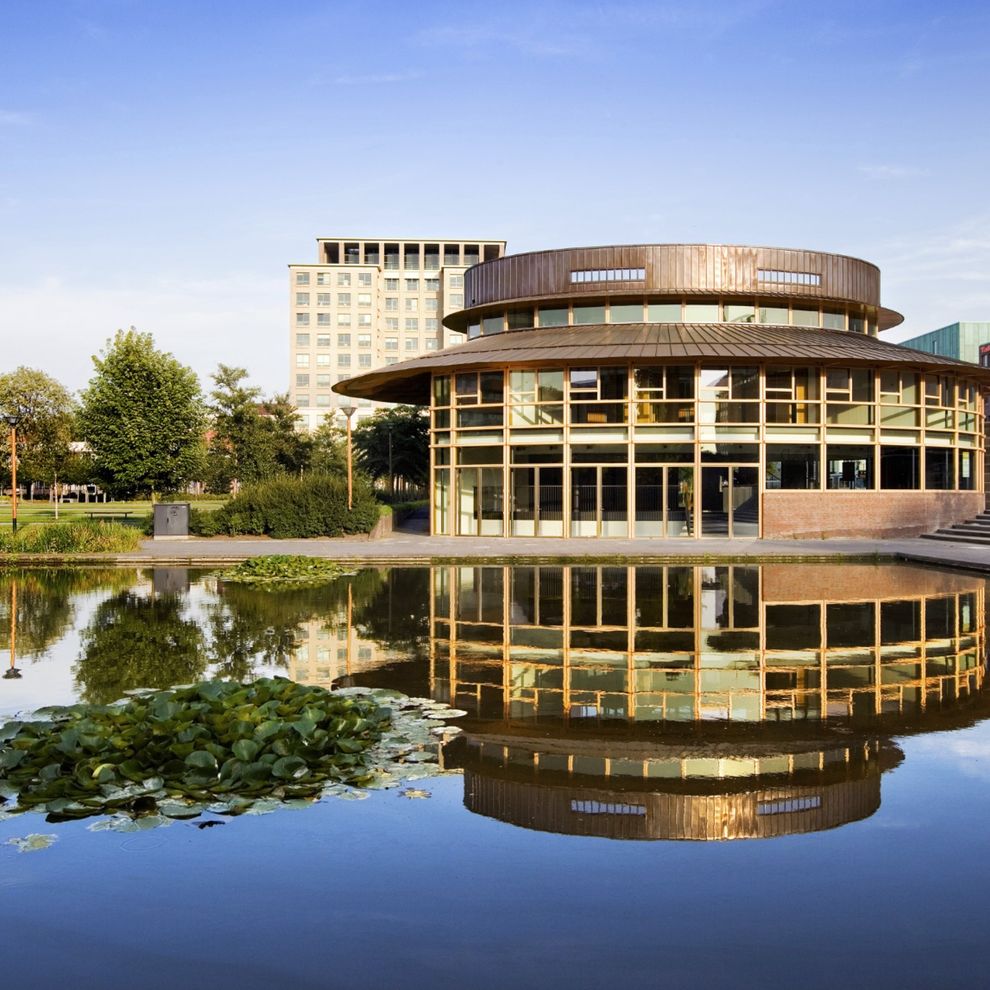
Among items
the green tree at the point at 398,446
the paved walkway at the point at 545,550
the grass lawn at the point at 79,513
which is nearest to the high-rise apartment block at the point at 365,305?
the grass lawn at the point at 79,513

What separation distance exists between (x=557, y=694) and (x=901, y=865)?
479 cm

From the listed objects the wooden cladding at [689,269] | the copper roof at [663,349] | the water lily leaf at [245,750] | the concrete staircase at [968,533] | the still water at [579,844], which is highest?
the wooden cladding at [689,269]

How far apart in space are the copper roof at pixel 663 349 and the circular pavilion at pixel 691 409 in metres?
0.11

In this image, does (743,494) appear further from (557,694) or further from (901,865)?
(901,865)

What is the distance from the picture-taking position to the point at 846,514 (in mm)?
33438

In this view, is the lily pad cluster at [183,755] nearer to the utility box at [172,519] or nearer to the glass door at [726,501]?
the utility box at [172,519]

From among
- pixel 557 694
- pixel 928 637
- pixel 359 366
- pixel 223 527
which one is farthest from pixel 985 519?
pixel 359 366

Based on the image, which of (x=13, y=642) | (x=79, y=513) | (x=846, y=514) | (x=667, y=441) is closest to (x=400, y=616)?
(x=13, y=642)

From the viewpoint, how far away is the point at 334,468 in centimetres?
5900

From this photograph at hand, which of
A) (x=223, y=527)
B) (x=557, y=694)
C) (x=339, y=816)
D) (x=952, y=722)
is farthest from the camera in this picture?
(x=223, y=527)

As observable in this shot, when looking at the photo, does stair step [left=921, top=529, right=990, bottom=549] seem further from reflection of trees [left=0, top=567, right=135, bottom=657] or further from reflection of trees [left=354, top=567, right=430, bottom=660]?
reflection of trees [left=0, top=567, right=135, bottom=657]

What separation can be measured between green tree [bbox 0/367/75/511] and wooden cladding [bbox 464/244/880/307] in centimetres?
2976

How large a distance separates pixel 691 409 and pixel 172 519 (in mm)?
18885

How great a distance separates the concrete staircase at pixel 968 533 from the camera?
1248 inches
